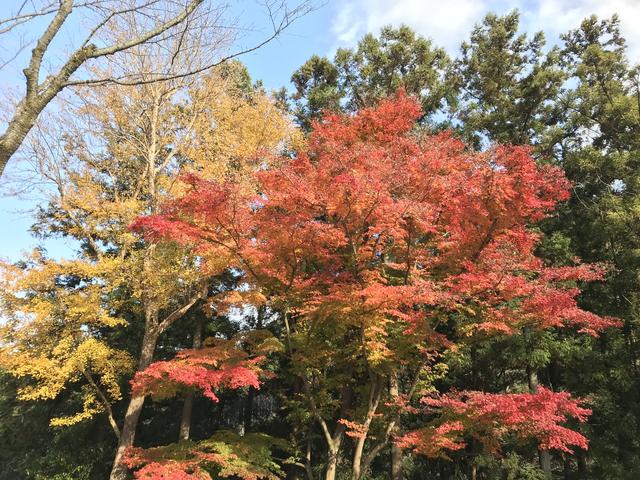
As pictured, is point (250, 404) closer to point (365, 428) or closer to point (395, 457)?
point (395, 457)

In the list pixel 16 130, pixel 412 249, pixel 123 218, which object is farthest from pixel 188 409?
pixel 16 130

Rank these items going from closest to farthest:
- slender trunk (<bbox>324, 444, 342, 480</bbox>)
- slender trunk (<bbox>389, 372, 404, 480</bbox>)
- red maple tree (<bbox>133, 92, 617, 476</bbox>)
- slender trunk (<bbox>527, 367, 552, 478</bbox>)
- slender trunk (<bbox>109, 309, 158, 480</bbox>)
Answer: red maple tree (<bbox>133, 92, 617, 476</bbox>), slender trunk (<bbox>324, 444, 342, 480</bbox>), slender trunk (<bbox>109, 309, 158, 480</bbox>), slender trunk (<bbox>389, 372, 404, 480</bbox>), slender trunk (<bbox>527, 367, 552, 478</bbox>)

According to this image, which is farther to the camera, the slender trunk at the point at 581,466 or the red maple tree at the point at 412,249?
the slender trunk at the point at 581,466

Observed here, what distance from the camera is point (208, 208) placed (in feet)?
23.8

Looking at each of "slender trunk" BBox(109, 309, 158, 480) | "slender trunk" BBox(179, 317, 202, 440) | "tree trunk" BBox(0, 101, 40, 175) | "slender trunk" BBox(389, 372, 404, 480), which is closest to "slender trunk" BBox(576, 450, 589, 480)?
"slender trunk" BBox(389, 372, 404, 480)

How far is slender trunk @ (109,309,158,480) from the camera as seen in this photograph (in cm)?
1004

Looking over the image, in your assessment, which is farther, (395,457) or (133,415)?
(133,415)

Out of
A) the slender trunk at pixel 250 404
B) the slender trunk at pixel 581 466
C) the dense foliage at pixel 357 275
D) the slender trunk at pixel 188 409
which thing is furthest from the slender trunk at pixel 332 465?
the slender trunk at pixel 581 466

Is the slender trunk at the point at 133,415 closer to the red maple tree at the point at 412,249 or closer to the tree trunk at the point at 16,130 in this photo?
the red maple tree at the point at 412,249

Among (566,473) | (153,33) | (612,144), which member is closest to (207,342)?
(153,33)

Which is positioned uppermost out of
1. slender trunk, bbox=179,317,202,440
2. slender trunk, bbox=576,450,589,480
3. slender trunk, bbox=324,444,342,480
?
slender trunk, bbox=179,317,202,440

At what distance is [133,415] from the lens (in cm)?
1080

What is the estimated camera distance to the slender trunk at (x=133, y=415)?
1004 centimetres

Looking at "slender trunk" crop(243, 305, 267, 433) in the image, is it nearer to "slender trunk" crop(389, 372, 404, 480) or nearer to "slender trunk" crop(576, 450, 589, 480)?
"slender trunk" crop(389, 372, 404, 480)
